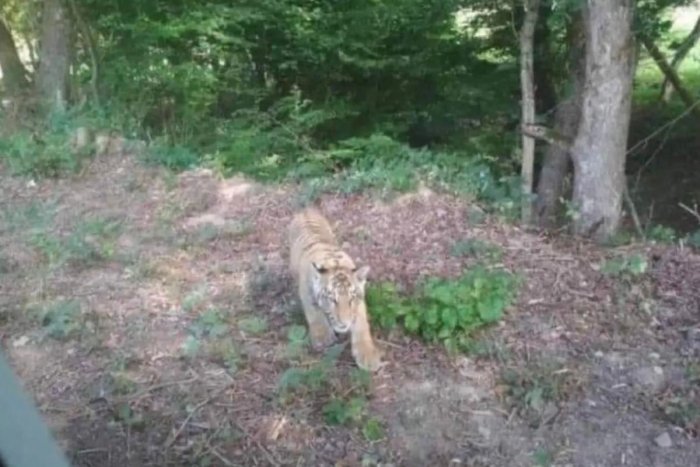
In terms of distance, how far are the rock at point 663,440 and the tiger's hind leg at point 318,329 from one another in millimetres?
1570

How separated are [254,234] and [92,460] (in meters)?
2.70

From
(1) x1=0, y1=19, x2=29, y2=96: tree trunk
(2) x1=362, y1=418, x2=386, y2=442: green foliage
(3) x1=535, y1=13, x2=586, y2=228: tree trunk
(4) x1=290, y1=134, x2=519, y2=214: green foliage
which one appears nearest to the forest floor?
(2) x1=362, y1=418, x2=386, y2=442: green foliage

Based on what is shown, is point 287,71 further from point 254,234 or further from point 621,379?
point 621,379

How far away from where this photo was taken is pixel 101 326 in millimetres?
4523

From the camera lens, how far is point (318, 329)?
169 inches

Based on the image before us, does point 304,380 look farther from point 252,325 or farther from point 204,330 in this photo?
point 204,330

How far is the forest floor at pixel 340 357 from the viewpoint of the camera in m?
3.68

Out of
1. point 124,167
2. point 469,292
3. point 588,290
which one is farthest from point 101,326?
point 124,167

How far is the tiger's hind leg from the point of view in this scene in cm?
426

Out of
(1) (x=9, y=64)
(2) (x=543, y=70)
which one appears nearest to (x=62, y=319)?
(2) (x=543, y=70)

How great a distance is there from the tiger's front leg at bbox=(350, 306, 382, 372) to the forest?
51mm

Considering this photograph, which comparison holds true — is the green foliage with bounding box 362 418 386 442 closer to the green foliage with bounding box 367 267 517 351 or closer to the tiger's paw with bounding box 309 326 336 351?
the tiger's paw with bounding box 309 326 336 351

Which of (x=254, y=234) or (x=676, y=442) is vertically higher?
(x=254, y=234)

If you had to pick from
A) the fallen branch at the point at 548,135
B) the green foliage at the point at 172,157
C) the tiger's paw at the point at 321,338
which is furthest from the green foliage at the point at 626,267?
the green foliage at the point at 172,157
